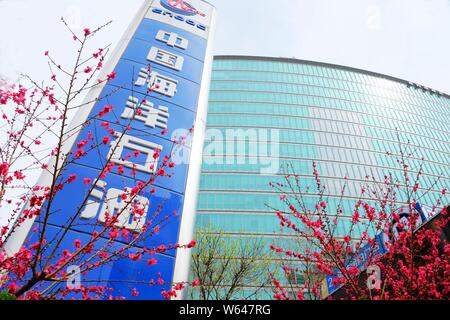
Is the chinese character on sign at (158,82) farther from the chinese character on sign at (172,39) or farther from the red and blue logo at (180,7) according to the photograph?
the red and blue logo at (180,7)

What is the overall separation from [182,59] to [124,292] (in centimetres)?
960

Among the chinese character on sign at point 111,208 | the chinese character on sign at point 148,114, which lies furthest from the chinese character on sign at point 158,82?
the chinese character on sign at point 111,208

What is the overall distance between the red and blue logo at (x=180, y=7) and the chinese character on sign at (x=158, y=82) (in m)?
6.58

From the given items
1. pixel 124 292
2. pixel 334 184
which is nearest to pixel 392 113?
pixel 334 184

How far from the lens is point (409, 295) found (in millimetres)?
6234

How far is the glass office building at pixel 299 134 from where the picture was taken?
A: 39812 millimetres

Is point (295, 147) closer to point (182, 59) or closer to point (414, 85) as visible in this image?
point (182, 59)

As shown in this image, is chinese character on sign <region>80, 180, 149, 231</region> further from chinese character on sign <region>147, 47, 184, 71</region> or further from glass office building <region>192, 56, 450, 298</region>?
glass office building <region>192, 56, 450, 298</region>

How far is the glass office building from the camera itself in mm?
39812

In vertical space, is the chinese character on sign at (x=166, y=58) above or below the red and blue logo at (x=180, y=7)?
below

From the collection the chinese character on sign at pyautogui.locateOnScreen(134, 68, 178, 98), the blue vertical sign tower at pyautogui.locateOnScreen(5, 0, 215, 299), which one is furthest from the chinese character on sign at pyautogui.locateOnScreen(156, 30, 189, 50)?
the chinese character on sign at pyautogui.locateOnScreen(134, 68, 178, 98)

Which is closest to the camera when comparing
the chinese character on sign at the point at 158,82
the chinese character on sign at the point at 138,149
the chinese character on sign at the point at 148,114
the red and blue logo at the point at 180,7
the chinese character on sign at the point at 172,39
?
the chinese character on sign at the point at 138,149

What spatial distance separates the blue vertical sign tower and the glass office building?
27.4 m

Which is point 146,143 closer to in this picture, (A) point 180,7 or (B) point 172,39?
(B) point 172,39
